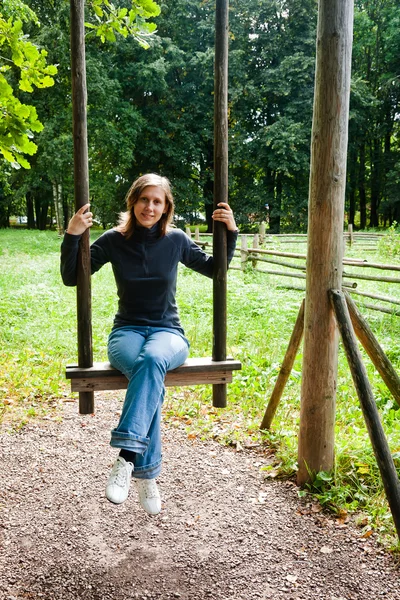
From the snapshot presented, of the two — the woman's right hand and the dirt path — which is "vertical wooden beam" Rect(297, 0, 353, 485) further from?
the woman's right hand

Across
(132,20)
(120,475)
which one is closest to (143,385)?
(120,475)

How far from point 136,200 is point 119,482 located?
1.64 metres

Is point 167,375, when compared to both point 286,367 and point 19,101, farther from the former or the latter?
point 19,101

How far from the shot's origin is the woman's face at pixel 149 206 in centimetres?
309

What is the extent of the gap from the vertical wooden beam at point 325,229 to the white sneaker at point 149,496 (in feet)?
3.83

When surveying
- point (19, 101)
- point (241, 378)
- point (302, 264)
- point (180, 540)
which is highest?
point (19, 101)

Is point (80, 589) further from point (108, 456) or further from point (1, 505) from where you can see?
point (108, 456)

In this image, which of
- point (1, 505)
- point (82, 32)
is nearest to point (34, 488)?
point (1, 505)

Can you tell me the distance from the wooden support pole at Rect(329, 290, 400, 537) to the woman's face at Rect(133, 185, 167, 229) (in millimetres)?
1202

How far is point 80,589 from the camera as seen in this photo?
2.55 meters

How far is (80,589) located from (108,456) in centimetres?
156

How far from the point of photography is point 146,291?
3.08 metres

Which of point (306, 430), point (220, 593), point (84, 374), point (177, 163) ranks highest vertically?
point (177, 163)

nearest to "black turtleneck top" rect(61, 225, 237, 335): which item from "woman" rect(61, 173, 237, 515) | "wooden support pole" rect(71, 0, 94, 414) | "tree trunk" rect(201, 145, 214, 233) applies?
"woman" rect(61, 173, 237, 515)
